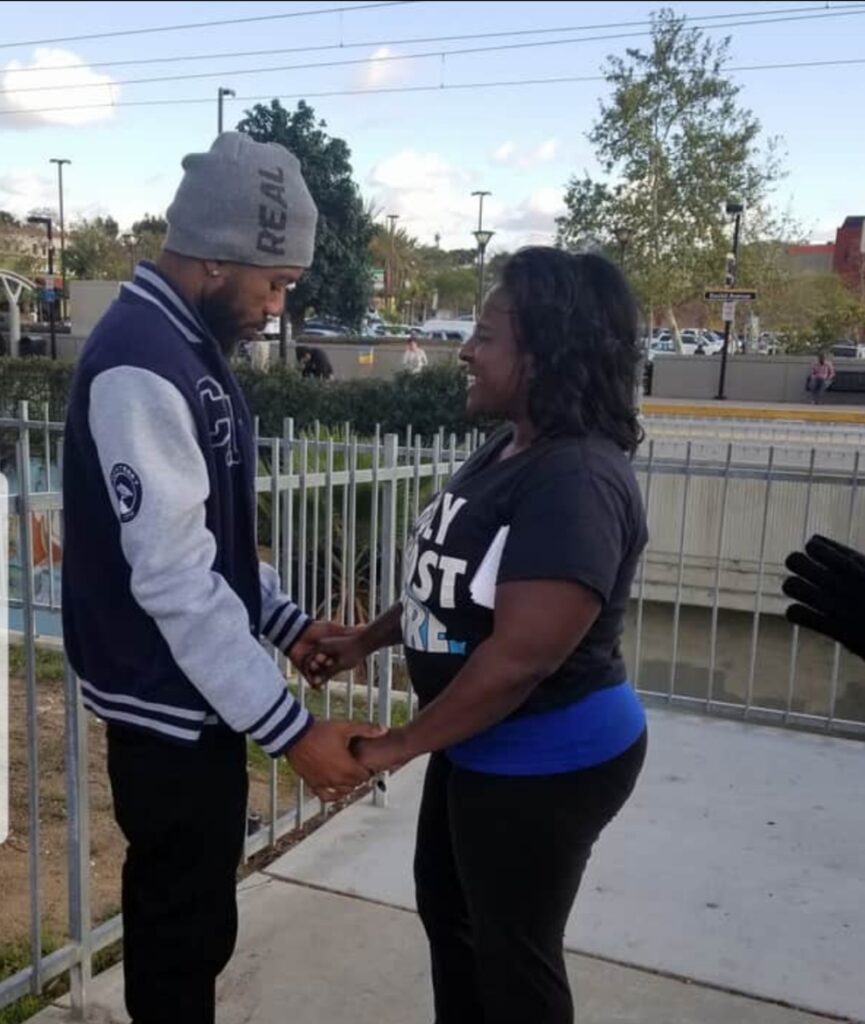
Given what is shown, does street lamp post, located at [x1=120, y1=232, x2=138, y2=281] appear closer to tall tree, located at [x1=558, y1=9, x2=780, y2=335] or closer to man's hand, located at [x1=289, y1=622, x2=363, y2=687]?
tall tree, located at [x1=558, y1=9, x2=780, y2=335]

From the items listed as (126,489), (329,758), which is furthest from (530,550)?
(126,489)

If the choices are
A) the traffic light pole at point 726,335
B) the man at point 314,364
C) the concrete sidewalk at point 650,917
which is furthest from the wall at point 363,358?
the concrete sidewalk at point 650,917

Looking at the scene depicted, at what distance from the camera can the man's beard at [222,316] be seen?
1.81 m

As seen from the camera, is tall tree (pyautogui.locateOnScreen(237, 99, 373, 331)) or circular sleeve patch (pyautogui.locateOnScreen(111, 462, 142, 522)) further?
tall tree (pyautogui.locateOnScreen(237, 99, 373, 331))

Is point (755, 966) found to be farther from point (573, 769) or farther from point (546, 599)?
point (546, 599)

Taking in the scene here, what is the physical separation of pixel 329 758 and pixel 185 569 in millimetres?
422

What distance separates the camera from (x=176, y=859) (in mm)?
1834

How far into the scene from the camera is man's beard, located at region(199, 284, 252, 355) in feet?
5.95

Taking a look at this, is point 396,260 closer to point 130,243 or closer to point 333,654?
point 130,243

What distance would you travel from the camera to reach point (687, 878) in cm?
348

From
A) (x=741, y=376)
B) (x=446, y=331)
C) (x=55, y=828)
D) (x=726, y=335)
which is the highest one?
(x=726, y=335)

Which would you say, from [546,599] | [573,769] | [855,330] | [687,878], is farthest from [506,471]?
[855,330]

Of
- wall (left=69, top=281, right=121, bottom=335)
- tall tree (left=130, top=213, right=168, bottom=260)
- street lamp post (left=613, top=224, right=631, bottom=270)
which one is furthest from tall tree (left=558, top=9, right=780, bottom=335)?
tall tree (left=130, top=213, right=168, bottom=260)

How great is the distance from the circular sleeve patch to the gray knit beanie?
1.31ft
